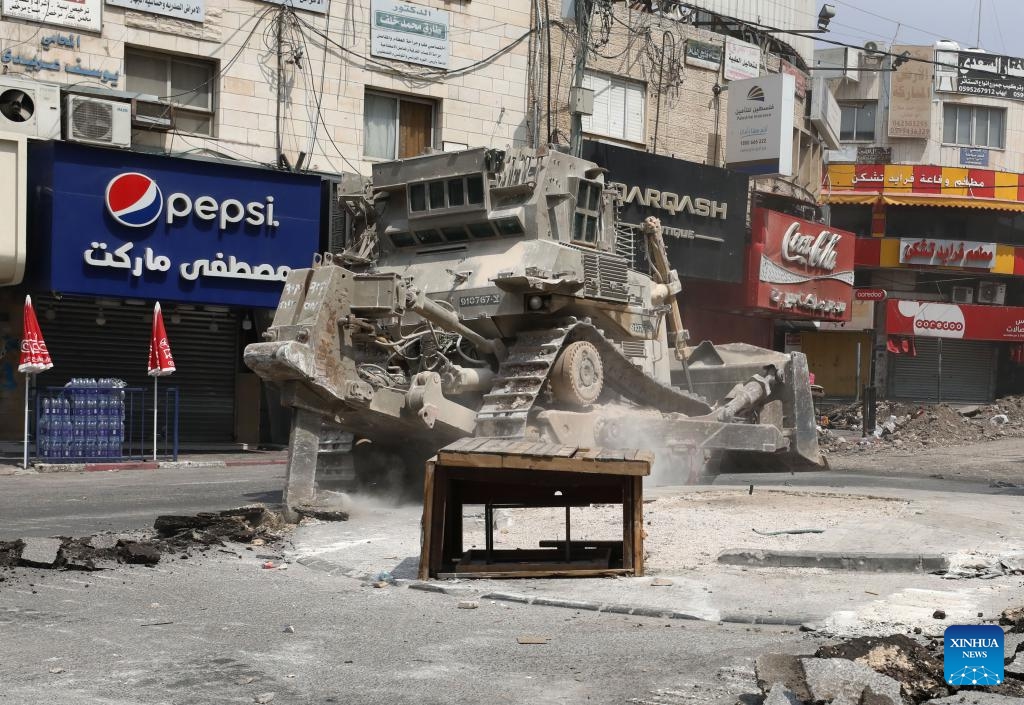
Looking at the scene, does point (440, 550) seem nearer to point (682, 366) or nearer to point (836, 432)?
point (682, 366)

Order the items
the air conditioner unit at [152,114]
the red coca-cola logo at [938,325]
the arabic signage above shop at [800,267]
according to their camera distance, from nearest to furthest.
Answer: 1. the air conditioner unit at [152,114]
2. the arabic signage above shop at [800,267]
3. the red coca-cola logo at [938,325]

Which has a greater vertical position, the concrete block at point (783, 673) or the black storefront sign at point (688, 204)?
the black storefront sign at point (688, 204)

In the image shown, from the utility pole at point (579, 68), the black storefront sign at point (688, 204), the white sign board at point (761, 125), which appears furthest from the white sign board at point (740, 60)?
the utility pole at point (579, 68)

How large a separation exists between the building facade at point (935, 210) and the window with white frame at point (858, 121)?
51mm

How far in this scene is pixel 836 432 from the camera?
2961 centimetres

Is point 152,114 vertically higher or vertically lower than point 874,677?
higher

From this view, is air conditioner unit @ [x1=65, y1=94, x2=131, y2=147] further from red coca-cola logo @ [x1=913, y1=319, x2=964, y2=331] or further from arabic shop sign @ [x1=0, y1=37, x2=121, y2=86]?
red coca-cola logo @ [x1=913, y1=319, x2=964, y2=331]

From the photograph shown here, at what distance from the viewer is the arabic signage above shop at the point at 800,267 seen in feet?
113

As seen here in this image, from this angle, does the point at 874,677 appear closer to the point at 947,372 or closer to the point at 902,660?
the point at 902,660

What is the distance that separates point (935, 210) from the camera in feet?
161

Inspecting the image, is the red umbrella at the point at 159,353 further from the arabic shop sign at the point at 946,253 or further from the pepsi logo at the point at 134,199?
the arabic shop sign at the point at 946,253

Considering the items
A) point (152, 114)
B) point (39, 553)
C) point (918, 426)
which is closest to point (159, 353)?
point (152, 114)

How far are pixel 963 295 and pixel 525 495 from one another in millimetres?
43293

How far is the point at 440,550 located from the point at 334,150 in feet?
54.7
